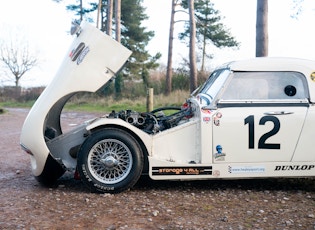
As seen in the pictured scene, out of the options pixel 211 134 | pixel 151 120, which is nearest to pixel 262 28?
pixel 151 120

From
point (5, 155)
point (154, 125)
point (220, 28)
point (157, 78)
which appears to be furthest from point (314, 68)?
point (220, 28)

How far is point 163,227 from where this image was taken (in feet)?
13.3

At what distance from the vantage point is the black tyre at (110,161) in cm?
532

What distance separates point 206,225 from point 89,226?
119 cm

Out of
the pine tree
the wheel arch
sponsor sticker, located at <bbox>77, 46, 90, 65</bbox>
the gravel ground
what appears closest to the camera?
the gravel ground

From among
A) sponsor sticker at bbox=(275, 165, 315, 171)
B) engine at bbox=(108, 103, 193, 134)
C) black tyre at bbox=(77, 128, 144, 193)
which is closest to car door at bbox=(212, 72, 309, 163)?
sponsor sticker at bbox=(275, 165, 315, 171)

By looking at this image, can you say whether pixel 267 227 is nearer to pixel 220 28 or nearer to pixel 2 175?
pixel 2 175

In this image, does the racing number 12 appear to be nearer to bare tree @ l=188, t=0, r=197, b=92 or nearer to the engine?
the engine

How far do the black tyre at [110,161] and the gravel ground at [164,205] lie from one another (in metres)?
0.16

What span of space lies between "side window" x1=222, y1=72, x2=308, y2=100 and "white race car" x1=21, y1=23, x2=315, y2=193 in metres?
0.01

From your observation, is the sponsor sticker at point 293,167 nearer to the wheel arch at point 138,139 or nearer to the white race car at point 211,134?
the white race car at point 211,134

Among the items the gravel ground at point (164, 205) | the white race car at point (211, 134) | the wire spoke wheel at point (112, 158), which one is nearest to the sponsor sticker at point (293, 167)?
the white race car at point (211, 134)

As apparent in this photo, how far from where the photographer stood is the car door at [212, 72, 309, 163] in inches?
208

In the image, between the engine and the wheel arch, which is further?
the engine
